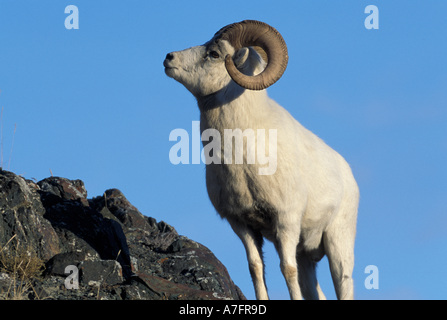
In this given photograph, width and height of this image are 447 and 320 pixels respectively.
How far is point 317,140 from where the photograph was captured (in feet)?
39.2

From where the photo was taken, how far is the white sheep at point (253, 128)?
1030cm

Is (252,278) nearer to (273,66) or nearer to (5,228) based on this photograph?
(273,66)

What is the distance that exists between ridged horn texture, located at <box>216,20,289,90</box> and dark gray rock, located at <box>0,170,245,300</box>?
4202 millimetres

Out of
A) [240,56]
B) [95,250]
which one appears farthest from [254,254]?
[95,250]

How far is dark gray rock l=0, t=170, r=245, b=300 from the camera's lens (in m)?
11.8

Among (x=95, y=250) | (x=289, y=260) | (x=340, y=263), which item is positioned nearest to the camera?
(x=289, y=260)

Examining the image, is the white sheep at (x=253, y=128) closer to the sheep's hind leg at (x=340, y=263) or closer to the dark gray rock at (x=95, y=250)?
the sheep's hind leg at (x=340, y=263)

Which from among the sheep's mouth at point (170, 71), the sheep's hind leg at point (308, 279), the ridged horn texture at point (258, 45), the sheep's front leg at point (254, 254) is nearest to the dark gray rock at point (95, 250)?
the sheep's hind leg at point (308, 279)

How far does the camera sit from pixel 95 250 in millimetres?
13562

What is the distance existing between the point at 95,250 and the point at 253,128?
188 inches

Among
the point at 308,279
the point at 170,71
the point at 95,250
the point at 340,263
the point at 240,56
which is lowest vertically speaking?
the point at 308,279

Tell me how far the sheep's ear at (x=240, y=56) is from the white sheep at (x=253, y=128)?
2cm

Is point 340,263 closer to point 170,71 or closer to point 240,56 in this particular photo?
point 240,56

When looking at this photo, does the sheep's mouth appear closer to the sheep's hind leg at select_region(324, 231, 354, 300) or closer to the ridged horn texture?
the ridged horn texture
